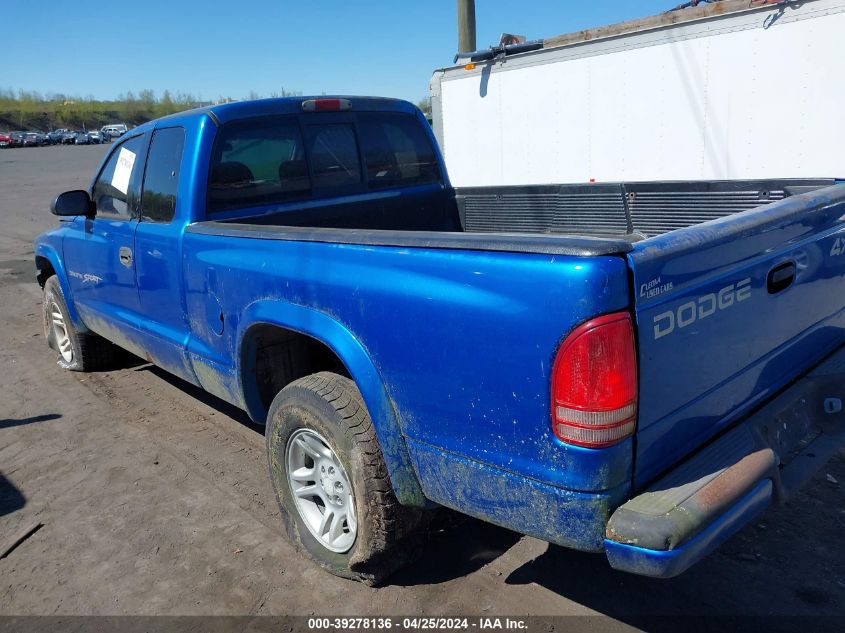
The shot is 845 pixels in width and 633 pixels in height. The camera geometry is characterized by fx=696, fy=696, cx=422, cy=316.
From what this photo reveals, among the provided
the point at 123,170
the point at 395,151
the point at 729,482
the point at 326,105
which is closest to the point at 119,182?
the point at 123,170

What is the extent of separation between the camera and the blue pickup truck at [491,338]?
6.29 ft

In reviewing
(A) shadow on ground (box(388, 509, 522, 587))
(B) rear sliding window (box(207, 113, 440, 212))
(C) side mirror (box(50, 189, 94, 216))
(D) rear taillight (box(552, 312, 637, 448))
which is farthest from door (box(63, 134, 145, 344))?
(D) rear taillight (box(552, 312, 637, 448))

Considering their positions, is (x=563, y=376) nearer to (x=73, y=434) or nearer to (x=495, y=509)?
(x=495, y=509)

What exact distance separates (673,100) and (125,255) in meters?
5.25

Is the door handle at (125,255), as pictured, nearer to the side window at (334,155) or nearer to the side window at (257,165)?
the side window at (257,165)

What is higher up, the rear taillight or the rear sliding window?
the rear sliding window

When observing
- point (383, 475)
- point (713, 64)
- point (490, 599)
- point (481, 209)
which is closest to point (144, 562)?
point (383, 475)

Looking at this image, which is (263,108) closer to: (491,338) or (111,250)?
(111,250)

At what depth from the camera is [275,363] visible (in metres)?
3.36

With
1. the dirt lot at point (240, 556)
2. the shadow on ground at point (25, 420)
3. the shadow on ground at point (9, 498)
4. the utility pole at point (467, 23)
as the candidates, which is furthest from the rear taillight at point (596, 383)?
the utility pole at point (467, 23)

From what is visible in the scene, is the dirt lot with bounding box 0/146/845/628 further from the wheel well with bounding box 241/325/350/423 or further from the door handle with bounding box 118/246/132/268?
the door handle with bounding box 118/246/132/268

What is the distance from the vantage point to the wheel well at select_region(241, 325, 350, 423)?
10.6 feet

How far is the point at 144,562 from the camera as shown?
3.11 m

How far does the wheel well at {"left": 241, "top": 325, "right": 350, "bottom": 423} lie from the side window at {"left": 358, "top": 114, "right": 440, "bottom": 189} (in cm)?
136
